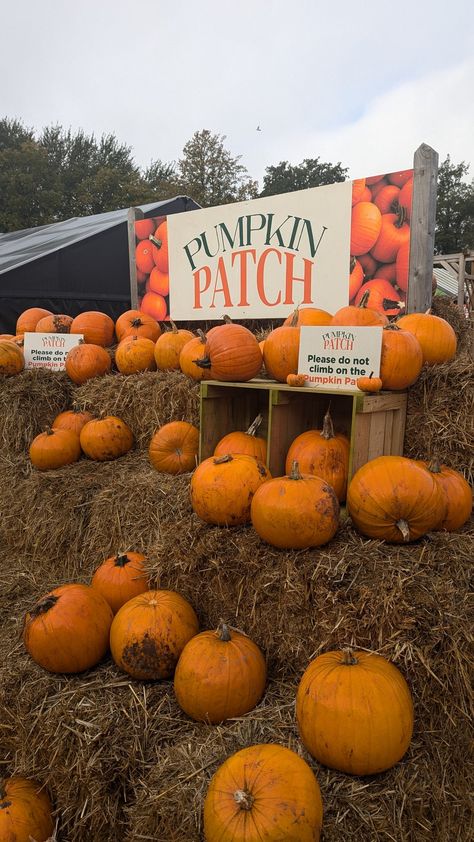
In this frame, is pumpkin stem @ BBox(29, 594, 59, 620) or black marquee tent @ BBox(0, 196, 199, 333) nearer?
pumpkin stem @ BBox(29, 594, 59, 620)

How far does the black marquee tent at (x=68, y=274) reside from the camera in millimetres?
6363

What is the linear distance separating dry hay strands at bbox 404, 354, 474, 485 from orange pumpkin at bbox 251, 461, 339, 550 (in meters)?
0.66

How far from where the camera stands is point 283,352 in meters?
2.53

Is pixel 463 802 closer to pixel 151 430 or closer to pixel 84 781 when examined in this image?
pixel 84 781

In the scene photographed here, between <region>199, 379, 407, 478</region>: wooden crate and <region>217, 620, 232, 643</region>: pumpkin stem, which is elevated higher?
<region>199, 379, 407, 478</region>: wooden crate

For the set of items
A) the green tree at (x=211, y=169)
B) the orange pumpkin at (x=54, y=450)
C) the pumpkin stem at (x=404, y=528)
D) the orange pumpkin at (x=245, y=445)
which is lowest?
the orange pumpkin at (x=54, y=450)

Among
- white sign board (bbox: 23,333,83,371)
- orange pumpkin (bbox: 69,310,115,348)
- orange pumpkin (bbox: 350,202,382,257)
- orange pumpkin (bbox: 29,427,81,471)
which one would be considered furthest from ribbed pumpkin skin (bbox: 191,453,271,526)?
orange pumpkin (bbox: 69,310,115,348)

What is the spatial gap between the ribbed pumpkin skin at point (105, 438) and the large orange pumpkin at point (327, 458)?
1.44 meters

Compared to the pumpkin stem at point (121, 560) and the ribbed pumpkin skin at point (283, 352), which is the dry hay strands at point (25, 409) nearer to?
the pumpkin stem at point (121, 560)

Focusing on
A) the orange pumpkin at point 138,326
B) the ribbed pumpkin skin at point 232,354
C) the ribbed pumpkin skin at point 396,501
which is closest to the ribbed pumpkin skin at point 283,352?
the ribbed pumpkin skin at point 232,354

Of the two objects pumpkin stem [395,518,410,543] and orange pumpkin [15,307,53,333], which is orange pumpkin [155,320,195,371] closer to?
orange pumpkin [15,307,53,333]

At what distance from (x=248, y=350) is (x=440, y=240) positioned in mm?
37364

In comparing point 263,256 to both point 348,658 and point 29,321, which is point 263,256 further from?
point 348,658

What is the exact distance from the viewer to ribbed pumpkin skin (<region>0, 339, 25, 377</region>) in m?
3.96
